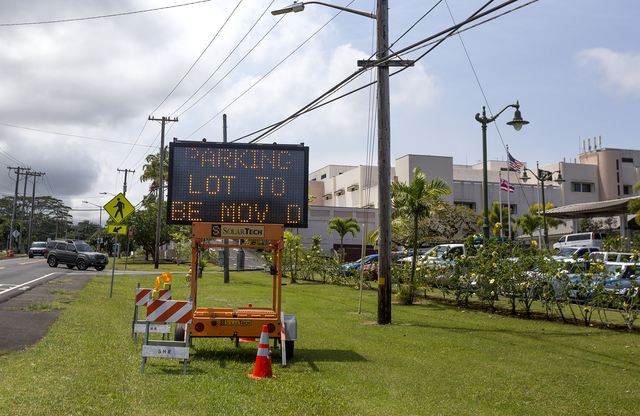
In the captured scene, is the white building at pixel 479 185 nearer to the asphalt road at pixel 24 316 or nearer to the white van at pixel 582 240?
the white van at pixel 582 240

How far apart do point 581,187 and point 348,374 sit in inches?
2879

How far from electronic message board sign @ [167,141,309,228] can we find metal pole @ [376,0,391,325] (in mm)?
4956

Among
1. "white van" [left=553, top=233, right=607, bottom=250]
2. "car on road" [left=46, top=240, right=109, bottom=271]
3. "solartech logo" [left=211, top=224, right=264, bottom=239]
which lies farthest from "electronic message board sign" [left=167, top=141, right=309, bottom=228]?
"white van" [left=553, top=233, right=607, bottom=250]

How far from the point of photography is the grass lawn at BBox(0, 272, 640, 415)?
19.4ft

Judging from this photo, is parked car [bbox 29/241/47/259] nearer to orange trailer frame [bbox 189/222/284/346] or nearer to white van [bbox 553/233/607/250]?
white van [bbox 553/233/607/250]

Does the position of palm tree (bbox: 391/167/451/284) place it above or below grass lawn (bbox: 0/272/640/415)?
above

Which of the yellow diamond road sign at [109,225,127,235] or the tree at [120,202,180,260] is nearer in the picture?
the yellow diamond road sign at [109,225,127,235]

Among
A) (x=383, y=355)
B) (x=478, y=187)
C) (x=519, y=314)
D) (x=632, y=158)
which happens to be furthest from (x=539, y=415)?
(x=632, y=158)

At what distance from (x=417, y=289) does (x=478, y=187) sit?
49.8 meters

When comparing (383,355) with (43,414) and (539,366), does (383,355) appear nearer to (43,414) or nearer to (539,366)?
(539,366)

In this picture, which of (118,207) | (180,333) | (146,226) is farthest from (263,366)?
(146,226)

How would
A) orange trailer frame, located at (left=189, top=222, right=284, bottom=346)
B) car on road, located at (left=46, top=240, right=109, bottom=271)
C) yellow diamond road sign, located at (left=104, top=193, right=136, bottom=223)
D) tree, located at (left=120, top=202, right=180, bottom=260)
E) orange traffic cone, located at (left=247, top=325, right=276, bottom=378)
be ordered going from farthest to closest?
tree, located at (left=120, top=202, right=180, bottom=260), car on road, located at (left=46, top=240, right=109, bottom=271), yellow diamond road sign, located at (left=104, top=193, right=136, bottom=223), orange trailer frame, located at (left=189, top=222, right=284, bottom=346), orange traffic cone, located at (left=247, top=325, right=276, bottom=378)

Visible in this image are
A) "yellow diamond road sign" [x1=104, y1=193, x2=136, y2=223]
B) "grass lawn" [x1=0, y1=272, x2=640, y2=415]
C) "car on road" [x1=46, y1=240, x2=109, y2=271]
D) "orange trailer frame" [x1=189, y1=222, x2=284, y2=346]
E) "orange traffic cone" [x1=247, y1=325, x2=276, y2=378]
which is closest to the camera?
"grass lawn" [x1=0, y1=272, x2=640, y2=415]

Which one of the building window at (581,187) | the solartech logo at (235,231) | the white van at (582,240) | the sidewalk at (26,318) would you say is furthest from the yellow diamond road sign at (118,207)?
the building window at (581,187)
